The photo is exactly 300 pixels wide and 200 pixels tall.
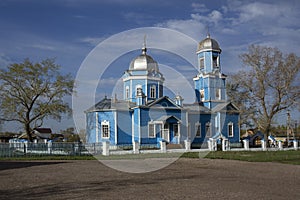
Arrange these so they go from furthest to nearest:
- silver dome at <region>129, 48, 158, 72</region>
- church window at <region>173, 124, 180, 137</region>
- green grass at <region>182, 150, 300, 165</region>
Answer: silver dome at <region>129, 48, 158, 72</region> < church window at <region>173, 124, 180, 137</region> < green grass at <region>182, 150, 300, 165</region>

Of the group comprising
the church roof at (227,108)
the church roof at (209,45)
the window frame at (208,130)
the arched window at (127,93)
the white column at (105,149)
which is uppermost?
the church roof at (209,45)

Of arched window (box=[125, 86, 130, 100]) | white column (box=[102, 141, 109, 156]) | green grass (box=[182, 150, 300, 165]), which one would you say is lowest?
green grass (box=[182, 150, 300, 165])

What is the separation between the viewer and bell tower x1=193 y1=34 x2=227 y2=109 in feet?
125

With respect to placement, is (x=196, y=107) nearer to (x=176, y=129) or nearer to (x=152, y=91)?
(x=176, y=129)

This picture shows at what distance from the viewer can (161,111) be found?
32.8m

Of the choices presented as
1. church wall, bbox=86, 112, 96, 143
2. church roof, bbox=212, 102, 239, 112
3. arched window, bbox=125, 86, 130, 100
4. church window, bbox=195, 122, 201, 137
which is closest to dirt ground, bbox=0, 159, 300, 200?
church wall, bbox=86, 112, 96, 143

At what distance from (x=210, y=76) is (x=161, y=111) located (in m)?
8.62

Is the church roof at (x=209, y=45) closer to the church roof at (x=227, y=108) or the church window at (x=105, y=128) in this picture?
the church roof at (x=227, y=108)

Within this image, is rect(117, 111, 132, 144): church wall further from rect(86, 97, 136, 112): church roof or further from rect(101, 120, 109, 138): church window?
rect(101, 120, 109, 138): church window

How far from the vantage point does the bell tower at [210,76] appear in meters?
38.1

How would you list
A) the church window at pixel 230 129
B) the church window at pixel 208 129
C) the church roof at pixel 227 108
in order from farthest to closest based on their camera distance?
the church window at pixel 230 129 → the church roof at pixel 227 108 → the church window at pixel 208 129

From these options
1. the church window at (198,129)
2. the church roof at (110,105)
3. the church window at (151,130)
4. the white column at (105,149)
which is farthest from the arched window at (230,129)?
the white column at (105,149)

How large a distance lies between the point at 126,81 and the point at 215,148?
40.3 feet

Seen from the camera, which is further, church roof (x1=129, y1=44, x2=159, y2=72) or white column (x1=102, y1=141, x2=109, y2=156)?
church roof (x1=129, y1=44, x2=159, y2=72)
